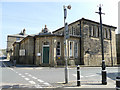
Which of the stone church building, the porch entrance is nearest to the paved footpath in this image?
the porch entrance

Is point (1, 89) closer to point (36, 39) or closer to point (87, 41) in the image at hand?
point (36, 39)

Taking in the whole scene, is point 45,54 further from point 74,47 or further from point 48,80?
point 48,80

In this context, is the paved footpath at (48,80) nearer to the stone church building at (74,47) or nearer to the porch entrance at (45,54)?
the porch entrance at (45,54)

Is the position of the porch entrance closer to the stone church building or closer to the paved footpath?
the stone church building

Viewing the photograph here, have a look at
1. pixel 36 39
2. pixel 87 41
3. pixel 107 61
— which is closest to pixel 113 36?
pixel 107 61

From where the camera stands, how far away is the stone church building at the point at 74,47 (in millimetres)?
19781

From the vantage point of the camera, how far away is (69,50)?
2073cm

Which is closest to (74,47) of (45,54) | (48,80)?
(45,54)

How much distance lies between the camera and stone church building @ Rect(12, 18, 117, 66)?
1978 cm

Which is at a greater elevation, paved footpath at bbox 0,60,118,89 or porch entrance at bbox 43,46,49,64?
porch entrance at bbox 43,46,49,64

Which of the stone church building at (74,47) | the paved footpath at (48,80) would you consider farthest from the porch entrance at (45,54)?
the paved footpath at (48,80)

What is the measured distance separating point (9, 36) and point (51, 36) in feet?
130

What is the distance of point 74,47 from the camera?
21.8 meters

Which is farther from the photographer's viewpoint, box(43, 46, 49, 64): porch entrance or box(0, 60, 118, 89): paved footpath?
box(43, 46, 49, 64): porch entrance
